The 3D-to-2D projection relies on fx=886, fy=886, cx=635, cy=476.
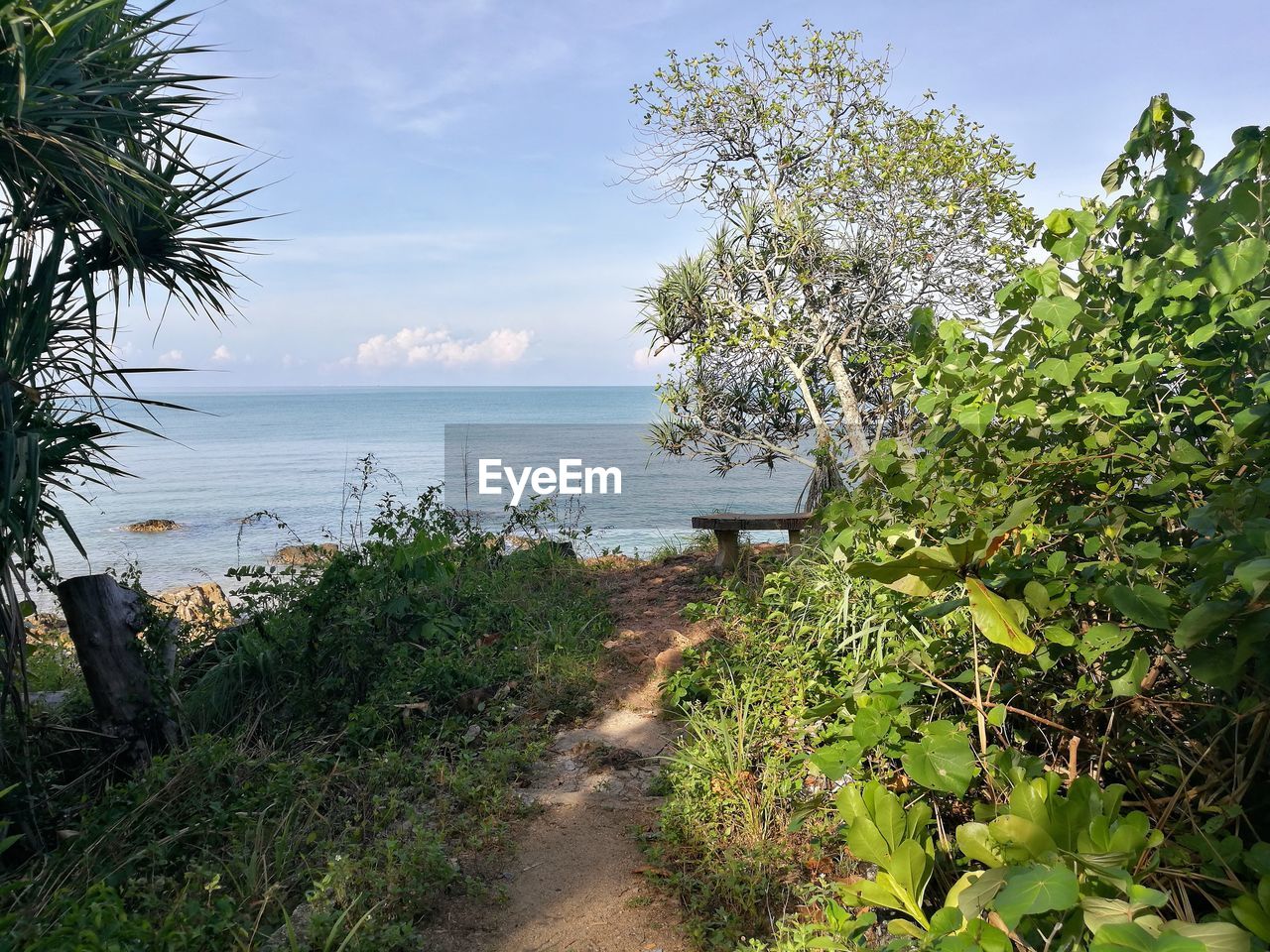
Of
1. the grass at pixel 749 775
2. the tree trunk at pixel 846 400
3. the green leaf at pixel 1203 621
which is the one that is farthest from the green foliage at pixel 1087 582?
the tree trunk at pixel 846 400

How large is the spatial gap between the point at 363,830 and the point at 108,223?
3.23m

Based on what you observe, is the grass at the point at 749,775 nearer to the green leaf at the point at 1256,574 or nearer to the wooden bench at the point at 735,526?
the green leaf at the point at 1256,574

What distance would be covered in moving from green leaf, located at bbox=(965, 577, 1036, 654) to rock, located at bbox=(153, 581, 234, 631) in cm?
507

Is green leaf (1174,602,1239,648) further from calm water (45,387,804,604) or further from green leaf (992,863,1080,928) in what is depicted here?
calm water (45,387,804,604)

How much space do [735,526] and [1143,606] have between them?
5770 millimetres

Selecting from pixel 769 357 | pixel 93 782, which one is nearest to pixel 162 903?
pixel 93 782

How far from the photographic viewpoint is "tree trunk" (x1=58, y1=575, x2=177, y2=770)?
4.56m

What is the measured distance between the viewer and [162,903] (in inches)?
117

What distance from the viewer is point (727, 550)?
7887 millimetres

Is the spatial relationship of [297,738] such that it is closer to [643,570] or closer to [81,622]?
[81,622]

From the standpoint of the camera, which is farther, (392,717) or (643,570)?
(643,570)

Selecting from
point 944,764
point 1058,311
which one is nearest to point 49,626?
point 944,764

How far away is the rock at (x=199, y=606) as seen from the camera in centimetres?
616

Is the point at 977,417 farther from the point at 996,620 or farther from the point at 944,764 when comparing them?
the point at 944,764
